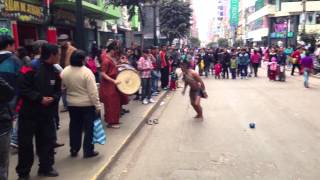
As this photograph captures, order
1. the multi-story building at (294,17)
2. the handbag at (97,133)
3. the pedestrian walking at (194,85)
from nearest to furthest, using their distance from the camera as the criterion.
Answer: the handbag at (97,133) → the pedestrian walking at (194,85) → the multi-story building at (294,17)

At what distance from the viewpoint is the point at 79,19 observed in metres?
10.6

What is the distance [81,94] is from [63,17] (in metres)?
16.0

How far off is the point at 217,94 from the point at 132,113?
20.6ft

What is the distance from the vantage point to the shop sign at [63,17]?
67.7 feet

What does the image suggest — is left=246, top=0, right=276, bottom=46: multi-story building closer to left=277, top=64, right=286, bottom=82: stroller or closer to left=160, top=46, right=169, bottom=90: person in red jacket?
left=277, top=64, right=286, bottom=82: stroller

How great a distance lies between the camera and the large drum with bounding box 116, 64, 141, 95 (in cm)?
934

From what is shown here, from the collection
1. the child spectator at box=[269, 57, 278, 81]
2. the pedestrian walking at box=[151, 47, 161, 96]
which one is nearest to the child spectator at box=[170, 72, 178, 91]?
the pedestrian walking at box=[151, 47, 161, 96]

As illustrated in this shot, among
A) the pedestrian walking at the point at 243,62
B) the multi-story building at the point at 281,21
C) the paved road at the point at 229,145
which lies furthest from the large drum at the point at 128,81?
the multi-story building at the point at 281,21

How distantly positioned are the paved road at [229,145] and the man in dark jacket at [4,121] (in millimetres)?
2046

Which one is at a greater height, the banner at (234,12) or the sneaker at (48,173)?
the banner at (234,12)

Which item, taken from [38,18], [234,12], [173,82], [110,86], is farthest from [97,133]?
Result: [234,12]

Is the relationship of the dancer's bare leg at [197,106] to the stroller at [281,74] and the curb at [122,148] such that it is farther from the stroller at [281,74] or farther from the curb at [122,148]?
the stroller at [281,74]

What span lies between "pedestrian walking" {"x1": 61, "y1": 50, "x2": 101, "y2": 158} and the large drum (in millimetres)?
2612

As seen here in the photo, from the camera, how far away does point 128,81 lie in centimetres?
943
